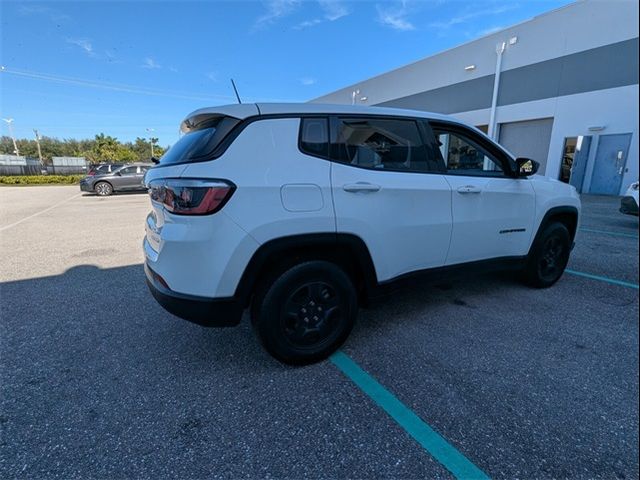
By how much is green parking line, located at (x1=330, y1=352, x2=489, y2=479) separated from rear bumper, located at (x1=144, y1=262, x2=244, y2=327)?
0.90 m

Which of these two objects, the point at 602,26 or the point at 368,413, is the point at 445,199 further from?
the point at 602,26

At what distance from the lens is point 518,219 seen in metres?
3.43

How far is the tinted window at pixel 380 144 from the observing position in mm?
2500

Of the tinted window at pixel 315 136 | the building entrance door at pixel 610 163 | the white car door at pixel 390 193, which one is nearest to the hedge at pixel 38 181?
the tinted window at pixel 315 136

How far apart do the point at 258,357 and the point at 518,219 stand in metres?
2.86

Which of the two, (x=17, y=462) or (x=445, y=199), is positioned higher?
(x=445, y=199)

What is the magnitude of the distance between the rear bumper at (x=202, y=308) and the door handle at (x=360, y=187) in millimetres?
1085

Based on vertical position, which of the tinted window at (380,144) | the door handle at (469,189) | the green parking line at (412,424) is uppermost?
the tinted window at (380,144)

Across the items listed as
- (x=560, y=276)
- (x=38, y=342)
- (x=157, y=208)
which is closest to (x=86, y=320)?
(x=38, y=342)

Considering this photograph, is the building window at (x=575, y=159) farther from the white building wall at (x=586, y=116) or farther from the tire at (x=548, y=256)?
the tire at (x=548, y=256)

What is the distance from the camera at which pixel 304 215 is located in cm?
226

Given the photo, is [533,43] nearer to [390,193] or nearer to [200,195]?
[390,193]

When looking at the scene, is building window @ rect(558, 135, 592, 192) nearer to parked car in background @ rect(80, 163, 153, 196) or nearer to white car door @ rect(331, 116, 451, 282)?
white car door @ rect(331, 116, 451, 282)

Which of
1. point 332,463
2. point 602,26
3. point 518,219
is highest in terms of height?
point 602,26
